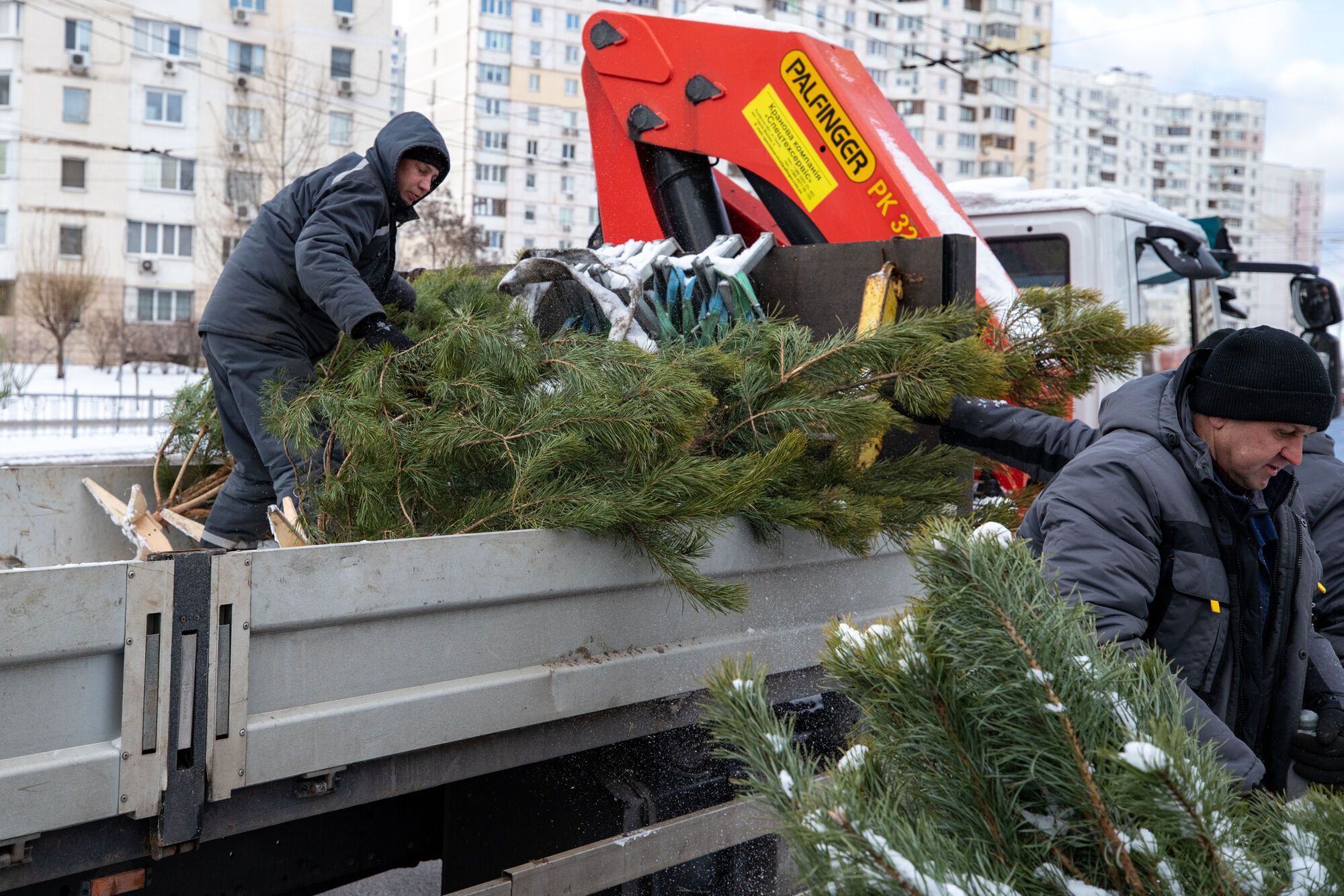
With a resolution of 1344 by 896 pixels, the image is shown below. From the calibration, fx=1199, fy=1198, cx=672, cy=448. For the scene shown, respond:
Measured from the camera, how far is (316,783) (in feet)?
6.40

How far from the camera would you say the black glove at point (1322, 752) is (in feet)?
6.59

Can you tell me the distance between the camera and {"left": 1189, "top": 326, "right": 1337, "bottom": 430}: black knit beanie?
6.34ft

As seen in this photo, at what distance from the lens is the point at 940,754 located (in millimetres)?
1250

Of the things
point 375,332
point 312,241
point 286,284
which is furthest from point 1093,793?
point 286,284

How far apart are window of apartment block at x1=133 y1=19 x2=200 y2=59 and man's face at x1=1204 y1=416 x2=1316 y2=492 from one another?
4046cm

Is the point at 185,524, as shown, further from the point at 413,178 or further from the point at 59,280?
the point at 59,280

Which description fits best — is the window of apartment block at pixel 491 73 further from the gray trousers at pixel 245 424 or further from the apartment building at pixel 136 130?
the gray trousers at pixel 245 424

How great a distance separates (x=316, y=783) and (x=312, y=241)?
1.73 metres

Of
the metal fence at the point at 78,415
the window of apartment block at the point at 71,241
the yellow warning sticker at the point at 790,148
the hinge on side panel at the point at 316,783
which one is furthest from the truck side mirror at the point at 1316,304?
the window of apartment block at the point at 71,241

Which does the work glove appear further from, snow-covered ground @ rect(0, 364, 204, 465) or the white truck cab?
the white truck cab

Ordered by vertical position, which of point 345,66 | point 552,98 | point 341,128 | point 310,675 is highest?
point 552,98

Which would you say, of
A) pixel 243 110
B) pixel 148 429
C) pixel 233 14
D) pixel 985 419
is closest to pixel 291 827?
pixel 985 419

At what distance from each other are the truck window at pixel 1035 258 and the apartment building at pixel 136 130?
30132 millimetres

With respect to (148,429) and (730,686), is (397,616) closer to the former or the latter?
(730,686)
